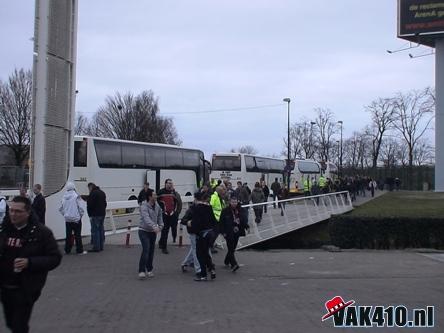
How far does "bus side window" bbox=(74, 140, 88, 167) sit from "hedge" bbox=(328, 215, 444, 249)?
1371cm

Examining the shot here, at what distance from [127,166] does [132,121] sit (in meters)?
34.7

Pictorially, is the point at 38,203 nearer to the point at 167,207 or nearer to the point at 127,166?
the point at 167,207

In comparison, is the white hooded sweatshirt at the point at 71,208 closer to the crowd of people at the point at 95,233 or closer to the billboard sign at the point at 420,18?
the crowd of people at the point at 95,233

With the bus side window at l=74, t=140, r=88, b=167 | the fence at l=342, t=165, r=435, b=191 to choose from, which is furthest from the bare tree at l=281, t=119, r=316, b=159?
the bus side window at l=74, t=140, r=88, b=167

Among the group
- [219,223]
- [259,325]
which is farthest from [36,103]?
[259,325]

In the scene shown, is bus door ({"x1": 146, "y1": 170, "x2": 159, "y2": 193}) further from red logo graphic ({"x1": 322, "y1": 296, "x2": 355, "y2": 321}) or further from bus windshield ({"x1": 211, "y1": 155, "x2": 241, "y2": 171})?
red logo graphic ({"x1": 322, "y1": 296, "x2": 355, "y2": 321})

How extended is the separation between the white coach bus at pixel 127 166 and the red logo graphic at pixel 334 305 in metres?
16.7

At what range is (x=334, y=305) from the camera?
8.26m

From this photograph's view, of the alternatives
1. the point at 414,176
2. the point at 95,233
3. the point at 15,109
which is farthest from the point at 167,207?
the point at 414,176

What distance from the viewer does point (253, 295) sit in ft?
30.7

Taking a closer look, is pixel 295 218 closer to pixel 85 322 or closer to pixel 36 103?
pixel 36 103

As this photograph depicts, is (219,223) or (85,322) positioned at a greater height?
(219,223)

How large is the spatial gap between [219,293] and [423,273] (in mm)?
5011

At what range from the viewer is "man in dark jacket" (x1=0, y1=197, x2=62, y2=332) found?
498 cm
